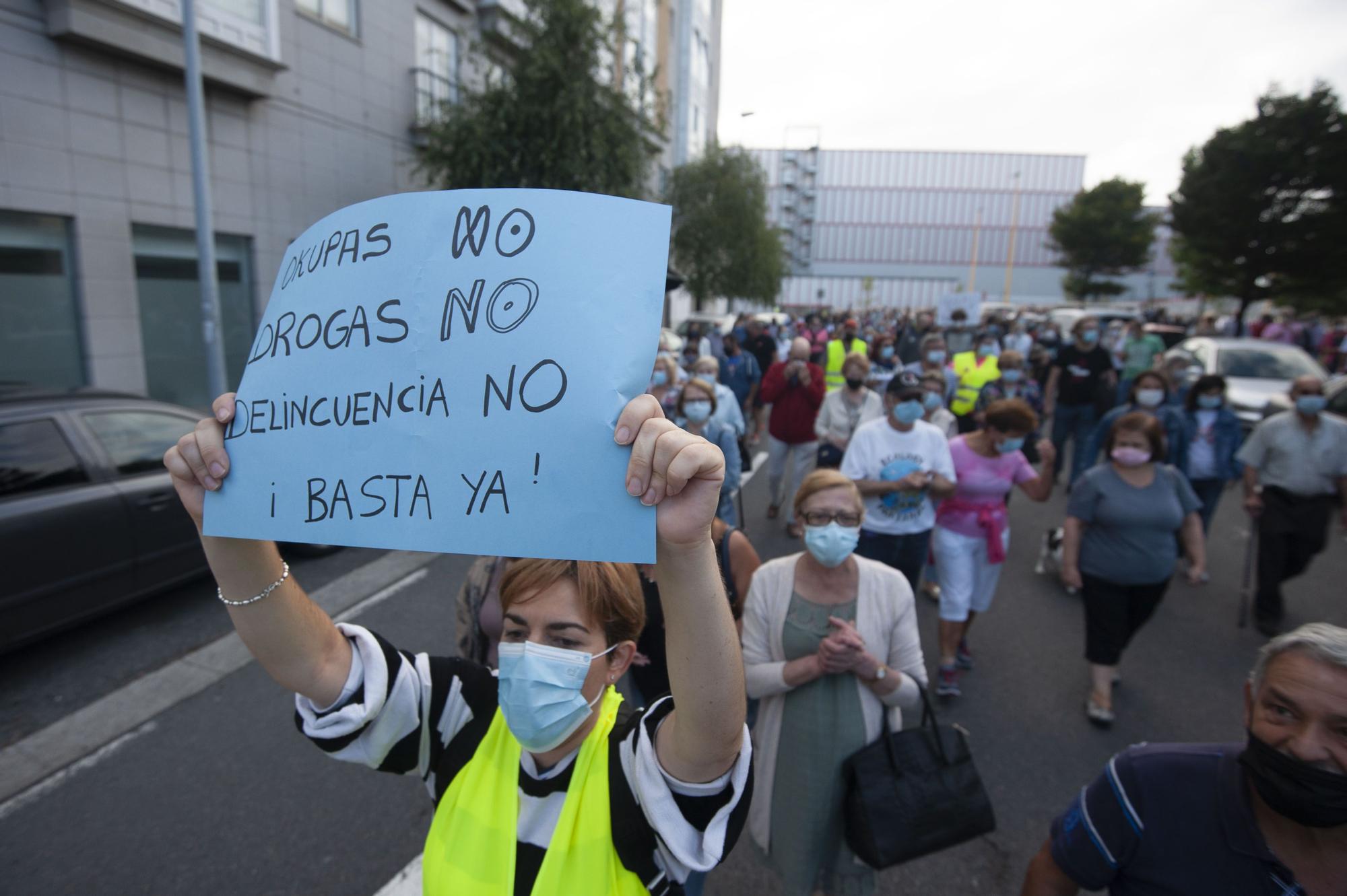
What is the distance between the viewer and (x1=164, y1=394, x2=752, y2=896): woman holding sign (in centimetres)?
115

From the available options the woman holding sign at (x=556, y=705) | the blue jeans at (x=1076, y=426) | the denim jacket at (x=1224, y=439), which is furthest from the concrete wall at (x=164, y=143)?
the denim jacket at (x=1224, y=439)

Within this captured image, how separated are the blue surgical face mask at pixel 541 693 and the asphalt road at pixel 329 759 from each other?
1739 mm

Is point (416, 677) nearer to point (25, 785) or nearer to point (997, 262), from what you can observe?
point (25, 785)

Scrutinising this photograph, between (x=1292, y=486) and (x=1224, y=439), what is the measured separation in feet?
3.44

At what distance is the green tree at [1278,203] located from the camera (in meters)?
25.4

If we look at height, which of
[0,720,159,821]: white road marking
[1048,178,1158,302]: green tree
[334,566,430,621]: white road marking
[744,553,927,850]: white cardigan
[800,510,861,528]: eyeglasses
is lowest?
[0,720,159,821]: white road marking

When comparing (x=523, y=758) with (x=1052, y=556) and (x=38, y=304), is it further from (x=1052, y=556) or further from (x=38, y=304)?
(x=38, y=304)

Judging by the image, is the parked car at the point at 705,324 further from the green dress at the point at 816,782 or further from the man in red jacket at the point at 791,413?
the green dress at the point at 816,782

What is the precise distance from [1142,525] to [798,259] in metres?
86.2

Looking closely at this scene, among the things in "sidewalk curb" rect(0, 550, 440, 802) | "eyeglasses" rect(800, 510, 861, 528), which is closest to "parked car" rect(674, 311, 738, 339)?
"sidewalk curb" rect(0, 550, 440, 802)

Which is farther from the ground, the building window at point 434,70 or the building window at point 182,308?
the building window at point 434,70

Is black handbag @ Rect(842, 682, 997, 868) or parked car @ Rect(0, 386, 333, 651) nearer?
black handbag @ Rect(842, 682, 997, 868)

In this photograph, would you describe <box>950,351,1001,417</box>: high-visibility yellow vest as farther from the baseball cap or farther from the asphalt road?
the baseball cap

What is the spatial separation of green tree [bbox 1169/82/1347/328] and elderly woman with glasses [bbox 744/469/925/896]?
3275 centimetres
